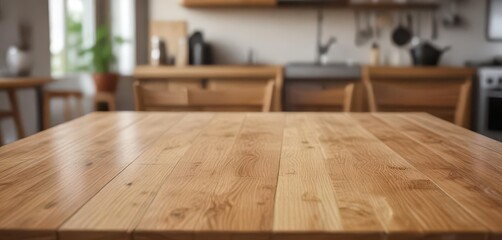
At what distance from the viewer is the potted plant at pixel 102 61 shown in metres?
4.85

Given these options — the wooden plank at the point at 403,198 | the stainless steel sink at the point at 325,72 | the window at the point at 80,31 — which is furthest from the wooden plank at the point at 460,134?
the window at the point at 80,31

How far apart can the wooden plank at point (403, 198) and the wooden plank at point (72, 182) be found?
1.32ft

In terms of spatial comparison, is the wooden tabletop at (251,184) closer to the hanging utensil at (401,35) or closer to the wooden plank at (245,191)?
the wooden plank at (245,191)

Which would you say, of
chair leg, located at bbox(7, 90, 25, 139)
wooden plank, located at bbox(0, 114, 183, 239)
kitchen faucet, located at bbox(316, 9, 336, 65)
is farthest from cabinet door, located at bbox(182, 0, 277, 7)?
wooden plank, located at bbox(0, 114, 183, 239)

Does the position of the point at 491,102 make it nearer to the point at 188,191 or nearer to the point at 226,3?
the point at 226,3

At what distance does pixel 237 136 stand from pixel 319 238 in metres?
0.81

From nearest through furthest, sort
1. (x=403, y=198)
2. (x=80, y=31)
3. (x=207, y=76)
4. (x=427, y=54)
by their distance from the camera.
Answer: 1. (x=403, y=198)
2. (x=207, y=76)
3. (x=427, y=54)
4. (x=80, y=31)

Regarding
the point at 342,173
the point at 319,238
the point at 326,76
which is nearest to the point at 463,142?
the point at 342,173

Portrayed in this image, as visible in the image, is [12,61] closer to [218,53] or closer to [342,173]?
[218,53]

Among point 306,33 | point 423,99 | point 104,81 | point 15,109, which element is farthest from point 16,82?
point 423,99

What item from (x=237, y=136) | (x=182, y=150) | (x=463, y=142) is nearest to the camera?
(x=182, y=150)

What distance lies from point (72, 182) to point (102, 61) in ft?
14.2

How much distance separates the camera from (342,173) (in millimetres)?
976

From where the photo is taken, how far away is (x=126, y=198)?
0.81 meters
